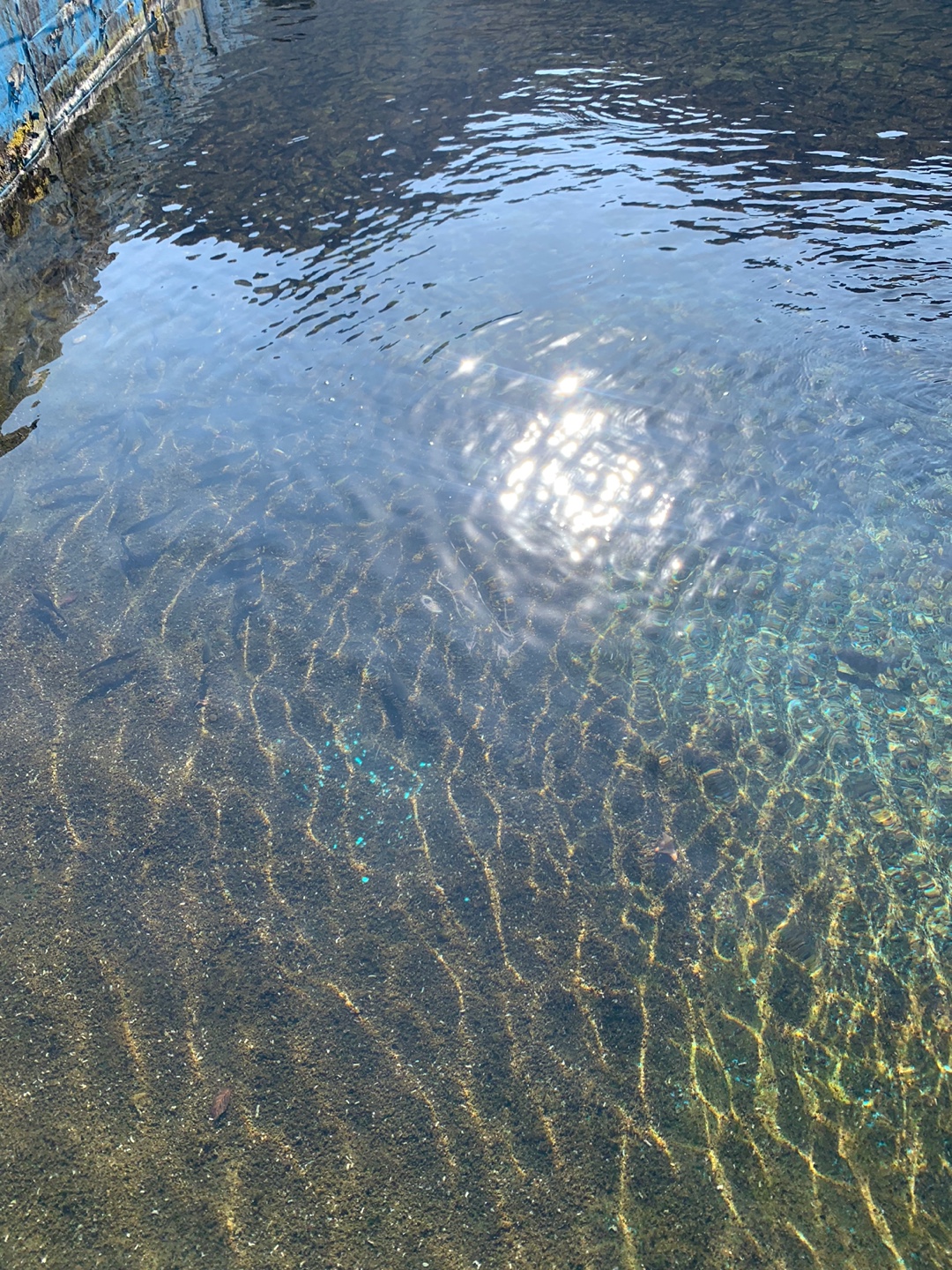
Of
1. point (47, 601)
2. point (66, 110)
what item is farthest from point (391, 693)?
point (66, 110)

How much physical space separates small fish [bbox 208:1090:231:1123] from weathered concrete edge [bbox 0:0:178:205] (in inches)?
513

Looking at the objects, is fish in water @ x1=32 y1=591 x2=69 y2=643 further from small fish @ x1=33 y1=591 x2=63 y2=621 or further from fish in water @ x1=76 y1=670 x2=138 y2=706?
fish in water @ x1=76 y1=670 x2=138 y2=706

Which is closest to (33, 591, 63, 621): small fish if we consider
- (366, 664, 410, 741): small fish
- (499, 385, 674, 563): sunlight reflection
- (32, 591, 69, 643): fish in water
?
(32, 591, 69, 643): fish in water

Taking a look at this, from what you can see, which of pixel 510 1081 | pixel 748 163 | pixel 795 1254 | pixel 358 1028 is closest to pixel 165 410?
pixel 358 1028

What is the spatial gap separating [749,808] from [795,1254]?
2137 millimetres

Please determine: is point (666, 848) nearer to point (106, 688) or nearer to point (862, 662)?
point (862, 662)

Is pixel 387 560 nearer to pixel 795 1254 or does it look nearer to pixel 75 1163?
pixel 75 1163

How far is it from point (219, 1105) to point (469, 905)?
1.50 meters

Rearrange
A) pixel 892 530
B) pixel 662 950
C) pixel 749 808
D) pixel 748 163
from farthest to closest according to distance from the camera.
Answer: pixel 748 163
pixel 892 530
pixel 749 808
pixel 662 950

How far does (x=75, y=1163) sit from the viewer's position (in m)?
3.71

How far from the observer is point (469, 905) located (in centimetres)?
462

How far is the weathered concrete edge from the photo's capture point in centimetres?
1281

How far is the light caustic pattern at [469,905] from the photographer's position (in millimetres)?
3580

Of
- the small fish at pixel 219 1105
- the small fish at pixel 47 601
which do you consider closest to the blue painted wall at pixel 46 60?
the small fish at pixel 47 601
